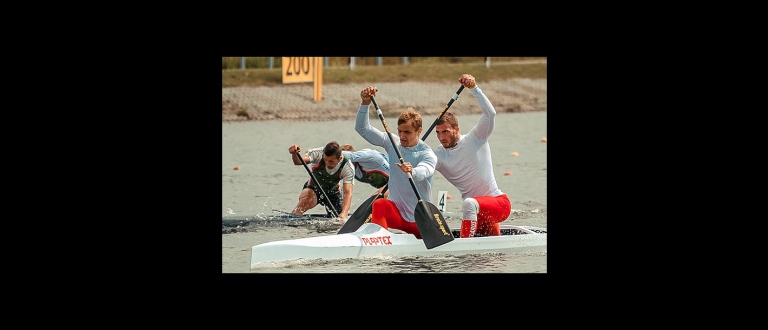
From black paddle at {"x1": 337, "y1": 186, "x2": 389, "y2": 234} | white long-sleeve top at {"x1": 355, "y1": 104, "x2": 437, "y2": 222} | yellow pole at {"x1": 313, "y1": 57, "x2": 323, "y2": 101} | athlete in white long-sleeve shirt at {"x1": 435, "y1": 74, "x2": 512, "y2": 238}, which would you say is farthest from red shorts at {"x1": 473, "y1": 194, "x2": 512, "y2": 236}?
yellow pole at {"x1": 313, "y1": 57, "x2": 323, "y2": 101}

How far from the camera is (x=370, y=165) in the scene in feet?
37.7

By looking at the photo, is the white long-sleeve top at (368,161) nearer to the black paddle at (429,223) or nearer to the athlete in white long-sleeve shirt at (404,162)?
the athlete in white long-sleeve shirt at (404,162)

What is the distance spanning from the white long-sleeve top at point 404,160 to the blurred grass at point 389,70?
900cm

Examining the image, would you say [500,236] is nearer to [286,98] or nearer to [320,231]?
[320,231]

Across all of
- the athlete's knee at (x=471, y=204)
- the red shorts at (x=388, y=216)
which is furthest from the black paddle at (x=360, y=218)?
the athlete's knee at (x=471, y=204)

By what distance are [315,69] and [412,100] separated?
169cm

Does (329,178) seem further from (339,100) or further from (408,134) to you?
(339,100)

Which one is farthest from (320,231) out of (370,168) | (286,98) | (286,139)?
(286,98)

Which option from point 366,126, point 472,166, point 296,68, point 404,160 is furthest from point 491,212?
point 296,68

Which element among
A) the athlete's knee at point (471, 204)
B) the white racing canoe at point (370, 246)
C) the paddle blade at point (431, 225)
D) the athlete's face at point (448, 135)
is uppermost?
the athlete's face at point (448, 135)

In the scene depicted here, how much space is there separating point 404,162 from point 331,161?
2326 millimetres

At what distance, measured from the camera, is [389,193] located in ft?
30.7

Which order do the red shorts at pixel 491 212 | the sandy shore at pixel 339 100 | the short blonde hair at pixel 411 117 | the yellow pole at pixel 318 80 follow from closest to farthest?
the short blonde hair at pixel 411 117 < the red shorts at pixel 491 212 < the sandy shore at pixel 339 100 < the yellow pole at pixel 318 80

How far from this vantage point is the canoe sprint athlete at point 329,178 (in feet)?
36.8
